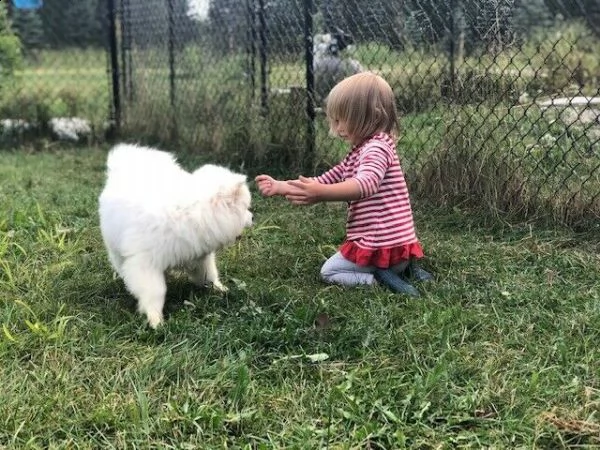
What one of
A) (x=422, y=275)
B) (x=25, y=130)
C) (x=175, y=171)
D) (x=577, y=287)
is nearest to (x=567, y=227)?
(x=577, y=287)

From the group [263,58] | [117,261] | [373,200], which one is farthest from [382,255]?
[263,58]

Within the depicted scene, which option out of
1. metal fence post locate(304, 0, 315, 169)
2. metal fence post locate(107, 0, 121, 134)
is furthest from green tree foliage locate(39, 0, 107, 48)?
metal fence post locate(304, 0, 315, 169)

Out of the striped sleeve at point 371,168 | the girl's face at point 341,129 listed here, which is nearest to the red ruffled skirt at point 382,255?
the striped sleeve at point 371,168

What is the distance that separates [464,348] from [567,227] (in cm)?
162

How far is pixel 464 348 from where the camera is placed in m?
2.38

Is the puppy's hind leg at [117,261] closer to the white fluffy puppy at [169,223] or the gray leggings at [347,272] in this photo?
the white fluffy puppy at [169,223]

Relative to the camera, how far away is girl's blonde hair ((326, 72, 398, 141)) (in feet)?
10.2

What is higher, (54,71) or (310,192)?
(310,192)

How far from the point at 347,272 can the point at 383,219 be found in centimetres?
31

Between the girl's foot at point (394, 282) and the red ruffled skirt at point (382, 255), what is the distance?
3 centimetres

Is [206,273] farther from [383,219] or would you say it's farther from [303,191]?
[383,219]

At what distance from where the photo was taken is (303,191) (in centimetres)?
278

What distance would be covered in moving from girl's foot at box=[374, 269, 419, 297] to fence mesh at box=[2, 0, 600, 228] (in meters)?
1.09

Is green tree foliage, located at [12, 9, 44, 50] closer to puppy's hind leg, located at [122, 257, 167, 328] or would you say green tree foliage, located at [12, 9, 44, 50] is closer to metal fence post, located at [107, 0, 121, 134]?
metal fence post, located at [107, 0, 121, 134]
